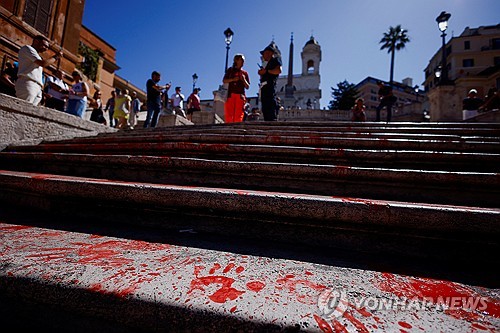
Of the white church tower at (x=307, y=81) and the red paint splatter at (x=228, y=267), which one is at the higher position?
the white church tower at (x=307, y=81)

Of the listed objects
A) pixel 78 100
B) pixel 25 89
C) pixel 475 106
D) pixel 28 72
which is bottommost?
pixel 25 89

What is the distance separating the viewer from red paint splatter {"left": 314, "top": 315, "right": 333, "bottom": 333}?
0.67m

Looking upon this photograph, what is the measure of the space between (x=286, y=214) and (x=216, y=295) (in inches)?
27.7

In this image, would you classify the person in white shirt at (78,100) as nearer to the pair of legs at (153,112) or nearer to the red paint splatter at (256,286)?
the pair of legs at (153,112)

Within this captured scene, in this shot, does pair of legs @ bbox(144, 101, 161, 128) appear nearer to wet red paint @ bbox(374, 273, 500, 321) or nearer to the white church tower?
wet red paint @ bbox(374, 273, 500, 321)

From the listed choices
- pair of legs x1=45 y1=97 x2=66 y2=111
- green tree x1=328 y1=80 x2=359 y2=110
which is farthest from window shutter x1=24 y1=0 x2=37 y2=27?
green tree x1=328 y1=80 x2=359 y2=110

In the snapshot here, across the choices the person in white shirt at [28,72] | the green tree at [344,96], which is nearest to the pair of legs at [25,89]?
the person in white shirt at [28,72]

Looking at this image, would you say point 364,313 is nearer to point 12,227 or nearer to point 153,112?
point 12,227

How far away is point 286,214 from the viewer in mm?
1409

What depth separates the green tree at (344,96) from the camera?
34656mm

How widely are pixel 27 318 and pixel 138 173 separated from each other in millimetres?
1418

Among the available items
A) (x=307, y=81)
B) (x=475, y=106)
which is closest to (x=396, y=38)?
(x=307, y=81)

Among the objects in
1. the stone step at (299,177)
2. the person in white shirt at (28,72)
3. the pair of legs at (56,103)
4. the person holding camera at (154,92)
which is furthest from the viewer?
the person holding camera at (154,92)

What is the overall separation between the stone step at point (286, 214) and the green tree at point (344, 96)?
121 ft
